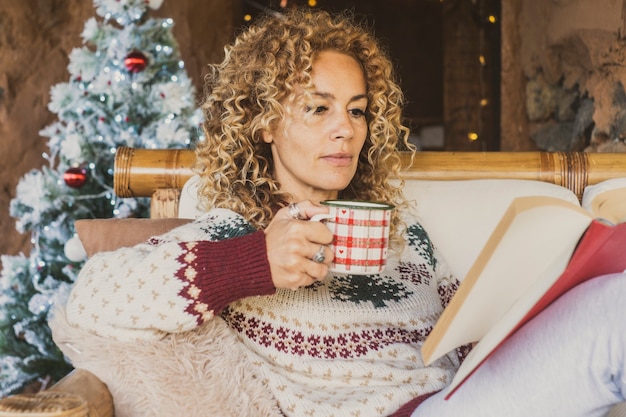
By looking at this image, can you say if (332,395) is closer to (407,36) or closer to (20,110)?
(20,110)

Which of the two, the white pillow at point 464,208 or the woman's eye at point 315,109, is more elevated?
the woman's eye at point 315,109

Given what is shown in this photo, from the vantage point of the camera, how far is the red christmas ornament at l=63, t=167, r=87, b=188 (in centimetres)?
246

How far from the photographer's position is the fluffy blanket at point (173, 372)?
103 cm

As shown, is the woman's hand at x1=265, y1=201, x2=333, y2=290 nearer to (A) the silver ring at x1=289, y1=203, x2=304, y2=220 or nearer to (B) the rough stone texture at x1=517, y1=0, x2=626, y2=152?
(A) the silver ring at x1=289, y1=203, x2=304, y2=220

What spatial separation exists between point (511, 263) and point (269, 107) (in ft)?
2.12

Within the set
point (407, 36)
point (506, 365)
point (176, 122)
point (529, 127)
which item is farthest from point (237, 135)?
point (407, 36)

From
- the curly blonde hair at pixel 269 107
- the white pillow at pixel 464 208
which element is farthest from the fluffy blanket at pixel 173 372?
the white pillow at pixel 464 208

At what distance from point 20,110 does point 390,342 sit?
2.22 m

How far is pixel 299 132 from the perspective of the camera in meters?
1.31

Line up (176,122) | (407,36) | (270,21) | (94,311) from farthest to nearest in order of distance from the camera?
(407,36) → (176,122) → (270,21) → (94,311)

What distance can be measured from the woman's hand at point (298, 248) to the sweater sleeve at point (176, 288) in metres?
0.02

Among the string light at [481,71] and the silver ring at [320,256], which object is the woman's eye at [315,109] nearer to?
the silver ring at [320,256]

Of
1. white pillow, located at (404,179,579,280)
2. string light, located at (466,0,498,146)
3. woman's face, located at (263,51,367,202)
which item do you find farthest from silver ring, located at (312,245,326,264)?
string light, located at (466,0,498,146)

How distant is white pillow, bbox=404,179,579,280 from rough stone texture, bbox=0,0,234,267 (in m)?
1.95
